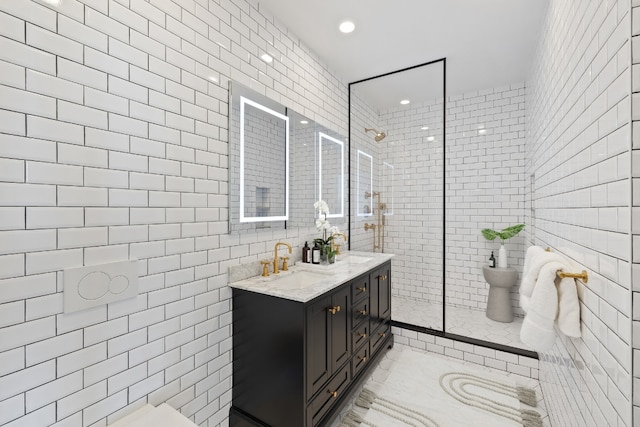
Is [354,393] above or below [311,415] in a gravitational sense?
below

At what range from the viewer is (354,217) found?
333cm

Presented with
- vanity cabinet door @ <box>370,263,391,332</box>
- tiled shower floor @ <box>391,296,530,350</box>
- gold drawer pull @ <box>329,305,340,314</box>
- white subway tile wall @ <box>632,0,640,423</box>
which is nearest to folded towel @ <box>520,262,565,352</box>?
white subway tile wall @ <box>632,0,640,423</box>

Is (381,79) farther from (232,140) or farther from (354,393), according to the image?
(354,393)

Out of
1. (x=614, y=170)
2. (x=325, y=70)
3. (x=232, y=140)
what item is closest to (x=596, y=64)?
(x=614, y=170)

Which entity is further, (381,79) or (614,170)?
(381,79)

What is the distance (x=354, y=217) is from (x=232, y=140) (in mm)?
1924

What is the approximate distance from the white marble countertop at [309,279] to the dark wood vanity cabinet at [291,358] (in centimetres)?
5

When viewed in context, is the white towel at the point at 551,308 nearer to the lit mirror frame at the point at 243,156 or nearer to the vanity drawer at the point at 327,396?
the vanity drawer at the point at 327,396

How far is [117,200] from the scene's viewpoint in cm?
122

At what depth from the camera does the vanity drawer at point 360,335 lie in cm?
212

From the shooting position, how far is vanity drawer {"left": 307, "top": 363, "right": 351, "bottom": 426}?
1602 mm

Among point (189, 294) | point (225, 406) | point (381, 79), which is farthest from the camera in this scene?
point (381, 79)

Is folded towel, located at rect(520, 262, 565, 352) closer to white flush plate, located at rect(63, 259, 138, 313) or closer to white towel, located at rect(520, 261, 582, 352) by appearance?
white towel, located at rect(520, 261, 582, 352)

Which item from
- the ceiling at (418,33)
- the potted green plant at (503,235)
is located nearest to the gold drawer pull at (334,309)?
the ceiling at (418,33)
